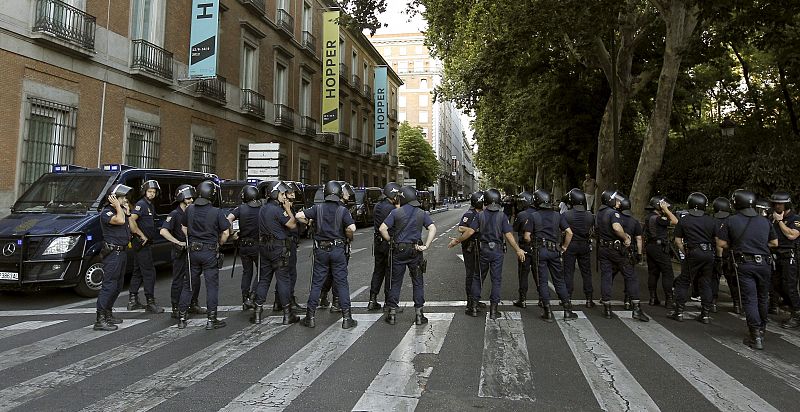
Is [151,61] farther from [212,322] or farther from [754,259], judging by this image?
[754,259]

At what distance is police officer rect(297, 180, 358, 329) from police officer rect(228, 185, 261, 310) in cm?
113

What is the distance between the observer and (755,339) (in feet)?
17.8

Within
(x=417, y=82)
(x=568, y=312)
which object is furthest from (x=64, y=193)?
(x=417, y=82)

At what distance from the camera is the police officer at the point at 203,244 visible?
6172 mm

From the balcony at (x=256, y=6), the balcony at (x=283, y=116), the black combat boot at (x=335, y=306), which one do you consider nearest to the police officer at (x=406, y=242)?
the black combat boot at (x=335, y=306)

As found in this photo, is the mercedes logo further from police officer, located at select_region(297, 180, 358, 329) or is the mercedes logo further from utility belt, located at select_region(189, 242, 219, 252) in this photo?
police officer, located at select_region(297, 180, 358, 329)

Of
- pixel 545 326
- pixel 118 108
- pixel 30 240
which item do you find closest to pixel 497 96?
pixel 118 108

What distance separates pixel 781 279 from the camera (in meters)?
6.78

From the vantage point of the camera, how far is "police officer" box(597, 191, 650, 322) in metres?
6.65

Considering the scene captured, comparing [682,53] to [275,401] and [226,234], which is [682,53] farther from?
[275,401]

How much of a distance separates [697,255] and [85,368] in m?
7.64

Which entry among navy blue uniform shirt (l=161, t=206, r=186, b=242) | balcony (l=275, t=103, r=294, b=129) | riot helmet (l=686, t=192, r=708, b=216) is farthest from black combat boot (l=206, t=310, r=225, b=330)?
balcony (l=275, t=103, r=294, b=129)

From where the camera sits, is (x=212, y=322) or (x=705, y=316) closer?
(x=212, y=322)

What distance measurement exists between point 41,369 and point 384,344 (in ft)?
10.9
